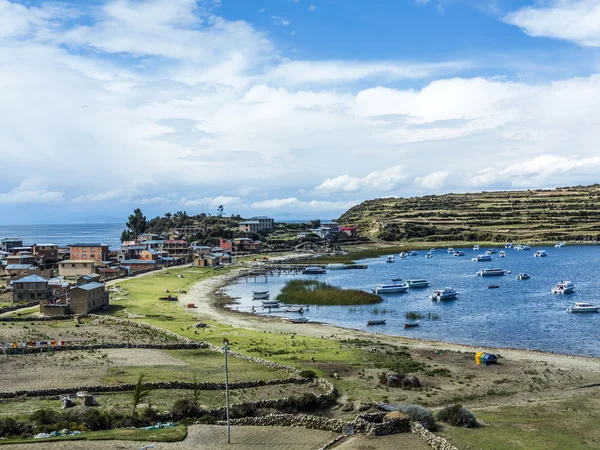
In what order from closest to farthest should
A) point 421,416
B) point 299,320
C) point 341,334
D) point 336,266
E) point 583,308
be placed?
point 421,416 < point 341,334 < point 299,320 < point 583,308 < point 336,266

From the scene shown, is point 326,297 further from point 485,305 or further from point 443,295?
point 485,305

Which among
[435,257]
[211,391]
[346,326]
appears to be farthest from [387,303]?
[435,257]

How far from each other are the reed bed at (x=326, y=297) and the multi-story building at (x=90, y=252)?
186 feet

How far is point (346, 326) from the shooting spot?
80.4m

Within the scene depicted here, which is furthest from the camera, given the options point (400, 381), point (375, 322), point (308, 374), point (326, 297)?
point (326, 297)

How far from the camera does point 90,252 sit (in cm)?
14650

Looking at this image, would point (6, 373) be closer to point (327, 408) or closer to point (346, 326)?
point (327, 408)

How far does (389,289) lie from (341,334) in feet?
149

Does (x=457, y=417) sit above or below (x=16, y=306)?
below

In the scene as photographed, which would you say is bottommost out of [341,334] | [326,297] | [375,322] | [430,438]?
[375,322]

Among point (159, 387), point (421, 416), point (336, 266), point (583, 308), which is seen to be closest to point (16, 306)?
point (159, 387)

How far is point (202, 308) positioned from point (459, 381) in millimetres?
52825

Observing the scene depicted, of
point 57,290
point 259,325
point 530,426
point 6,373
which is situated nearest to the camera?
point 530,426

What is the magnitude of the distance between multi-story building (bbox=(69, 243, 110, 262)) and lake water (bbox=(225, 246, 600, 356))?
130 feet
